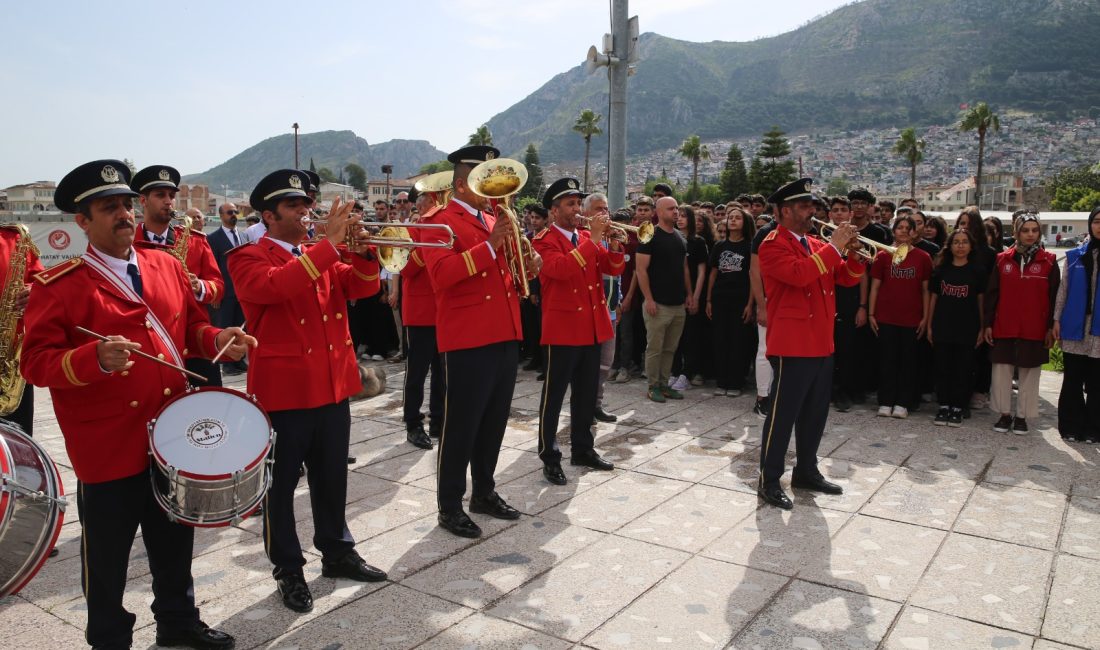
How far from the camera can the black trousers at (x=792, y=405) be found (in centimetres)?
538

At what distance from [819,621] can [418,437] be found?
159 inches

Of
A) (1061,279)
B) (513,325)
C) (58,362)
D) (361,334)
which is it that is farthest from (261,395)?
(361,334)

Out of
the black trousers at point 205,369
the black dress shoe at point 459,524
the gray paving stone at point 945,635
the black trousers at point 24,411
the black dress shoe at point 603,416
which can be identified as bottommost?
the black dress shoe at point 603,416

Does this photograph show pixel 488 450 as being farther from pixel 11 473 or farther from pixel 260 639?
pixel 11 473

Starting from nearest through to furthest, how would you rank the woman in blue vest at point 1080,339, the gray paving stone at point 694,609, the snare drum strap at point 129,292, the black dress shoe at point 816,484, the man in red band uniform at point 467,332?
the snare drum strap at point 129,292 → the gray paving stone at point 694,609 → the man in red band uniform at point 467,332 → the black dress shoe at point 816,484 → the woman in blue vest at point 1080,339

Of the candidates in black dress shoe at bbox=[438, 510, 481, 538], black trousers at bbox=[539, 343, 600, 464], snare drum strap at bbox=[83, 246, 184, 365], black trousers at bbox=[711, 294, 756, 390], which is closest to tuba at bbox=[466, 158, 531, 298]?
black trousers at bbox=[539, 343, 600, 464]

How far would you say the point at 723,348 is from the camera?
29.6 ft

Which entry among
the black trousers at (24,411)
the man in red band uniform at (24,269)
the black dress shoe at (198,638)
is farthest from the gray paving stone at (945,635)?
the black trousers at (24,411)

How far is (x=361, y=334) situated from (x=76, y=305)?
8.99m

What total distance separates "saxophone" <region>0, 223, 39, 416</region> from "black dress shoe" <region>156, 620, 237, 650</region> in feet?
6.01

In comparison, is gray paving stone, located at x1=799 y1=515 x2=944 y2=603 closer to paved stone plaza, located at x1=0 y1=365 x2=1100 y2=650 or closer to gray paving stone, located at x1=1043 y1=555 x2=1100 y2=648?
paved stone plaza, located at x1=0 y1=365 x2=1100 y2=650

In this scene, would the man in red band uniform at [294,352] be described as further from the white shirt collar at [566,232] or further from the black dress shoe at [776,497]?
the black dress shoe at [776,497]

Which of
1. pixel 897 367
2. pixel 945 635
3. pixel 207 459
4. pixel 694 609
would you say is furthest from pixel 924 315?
pixel 207 459

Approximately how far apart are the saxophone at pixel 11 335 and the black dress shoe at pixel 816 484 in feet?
16.6
